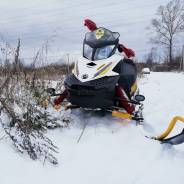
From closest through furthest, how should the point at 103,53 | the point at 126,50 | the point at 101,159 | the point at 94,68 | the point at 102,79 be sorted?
the point at 101,159, the point at 102,79, the point at 94,68, the point at 103,53, the point at 126,50

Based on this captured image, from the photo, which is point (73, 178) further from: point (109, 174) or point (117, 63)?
point (117, 63)

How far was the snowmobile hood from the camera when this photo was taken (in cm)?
500

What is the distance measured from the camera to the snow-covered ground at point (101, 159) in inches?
137

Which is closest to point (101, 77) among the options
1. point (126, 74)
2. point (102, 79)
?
point (102, 79)

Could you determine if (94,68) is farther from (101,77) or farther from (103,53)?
(103,53)

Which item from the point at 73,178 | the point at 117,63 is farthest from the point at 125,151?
the point at 117,63

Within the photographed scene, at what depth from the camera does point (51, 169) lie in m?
3.61

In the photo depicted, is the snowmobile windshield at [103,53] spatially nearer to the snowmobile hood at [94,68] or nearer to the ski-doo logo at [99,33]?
the snowmobile hood at [94,68]

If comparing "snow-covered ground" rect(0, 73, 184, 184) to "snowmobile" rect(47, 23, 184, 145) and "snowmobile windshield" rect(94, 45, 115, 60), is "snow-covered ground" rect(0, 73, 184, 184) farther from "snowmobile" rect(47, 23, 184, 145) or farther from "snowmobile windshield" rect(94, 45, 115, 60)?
"snowmobile windshield" rect(94, 45, 115, 60)

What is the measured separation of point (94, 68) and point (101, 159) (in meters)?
1.51

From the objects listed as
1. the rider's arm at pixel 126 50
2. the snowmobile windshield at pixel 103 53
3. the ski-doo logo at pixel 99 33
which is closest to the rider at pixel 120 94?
the rider's arm at pixel 126 50

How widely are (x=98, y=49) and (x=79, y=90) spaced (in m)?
0.79

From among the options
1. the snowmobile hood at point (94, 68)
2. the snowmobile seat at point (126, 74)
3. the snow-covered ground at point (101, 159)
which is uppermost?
the snowmobile hood at point (94, 68)

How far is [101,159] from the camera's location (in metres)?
3.98
